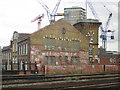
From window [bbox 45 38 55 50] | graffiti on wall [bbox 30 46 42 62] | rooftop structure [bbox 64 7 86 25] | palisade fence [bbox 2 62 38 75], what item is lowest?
palisade fence [bbox 2 62 38 75]

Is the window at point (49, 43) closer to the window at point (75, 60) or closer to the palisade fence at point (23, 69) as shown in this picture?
the palisade fence at point (23, 69)

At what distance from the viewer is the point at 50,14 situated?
90.0 m

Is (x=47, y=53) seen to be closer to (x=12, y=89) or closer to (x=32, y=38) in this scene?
(x=32, y=38)

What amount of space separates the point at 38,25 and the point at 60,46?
183ft

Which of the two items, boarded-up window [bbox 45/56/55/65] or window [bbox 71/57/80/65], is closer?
boarded-up window [bbox 45/56/55/65]

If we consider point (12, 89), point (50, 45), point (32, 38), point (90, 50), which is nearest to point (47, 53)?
point (50, 45)

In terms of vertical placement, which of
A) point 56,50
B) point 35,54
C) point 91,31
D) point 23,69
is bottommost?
point 23,69

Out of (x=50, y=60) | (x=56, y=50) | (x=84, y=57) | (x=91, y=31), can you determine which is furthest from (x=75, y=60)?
(x=91, y=31)

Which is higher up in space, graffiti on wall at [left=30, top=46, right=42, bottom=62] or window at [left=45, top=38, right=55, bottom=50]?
window at [left=45, top=38, right=55, bottom=50]

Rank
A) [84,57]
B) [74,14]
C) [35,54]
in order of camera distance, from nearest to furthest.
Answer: [35,54], [84,57], [74,14]

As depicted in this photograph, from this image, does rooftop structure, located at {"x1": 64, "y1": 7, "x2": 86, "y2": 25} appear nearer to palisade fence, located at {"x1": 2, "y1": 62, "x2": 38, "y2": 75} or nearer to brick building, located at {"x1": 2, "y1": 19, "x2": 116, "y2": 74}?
brick building, located at {"x1": 2, "y1": 19, "x2": 116, "y2": 74}

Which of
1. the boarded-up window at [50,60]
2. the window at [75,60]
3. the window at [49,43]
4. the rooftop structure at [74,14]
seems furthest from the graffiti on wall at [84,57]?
the rooftop structure at [74,14]

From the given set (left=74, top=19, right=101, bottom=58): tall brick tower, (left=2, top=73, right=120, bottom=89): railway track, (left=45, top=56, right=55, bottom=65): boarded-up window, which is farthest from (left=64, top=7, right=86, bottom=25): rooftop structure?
(left=2, top=73, right=120, bottom=89): railway track

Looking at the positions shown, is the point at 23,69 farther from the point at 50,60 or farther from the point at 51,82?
the point at 50,60
